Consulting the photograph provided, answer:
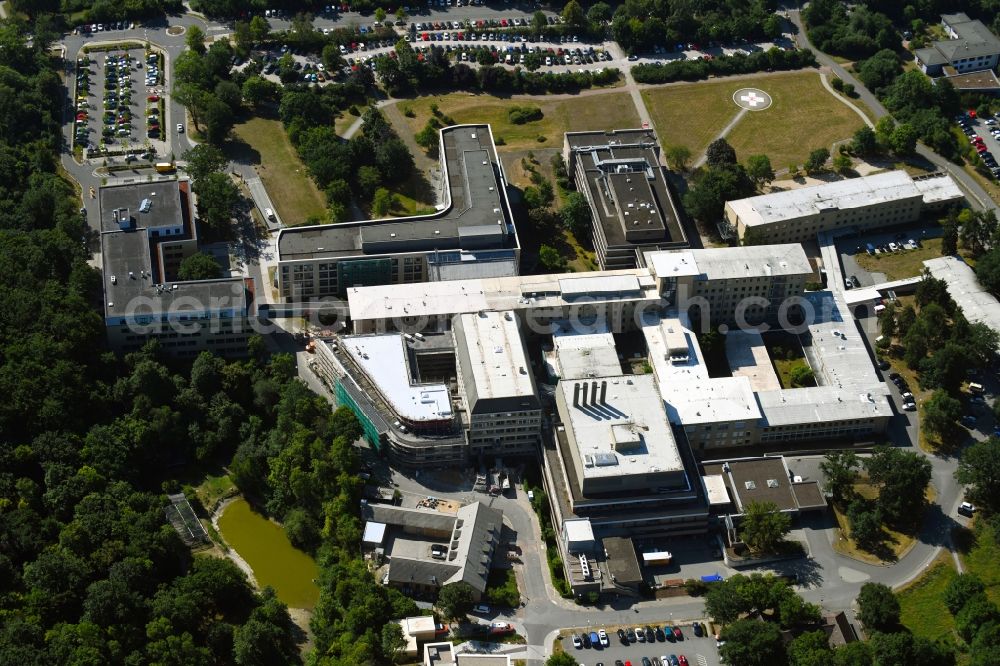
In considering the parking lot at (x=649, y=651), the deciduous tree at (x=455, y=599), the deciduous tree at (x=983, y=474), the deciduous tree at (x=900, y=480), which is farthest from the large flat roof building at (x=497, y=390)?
the deciduous tree at (x=983, y=474)

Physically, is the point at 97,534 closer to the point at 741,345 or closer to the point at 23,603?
the point at 23,603

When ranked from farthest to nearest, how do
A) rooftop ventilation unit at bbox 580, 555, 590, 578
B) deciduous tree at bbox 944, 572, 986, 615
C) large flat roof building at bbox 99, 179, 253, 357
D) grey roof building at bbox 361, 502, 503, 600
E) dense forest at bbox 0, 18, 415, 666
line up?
1. large flat roof building at bbox 99, 179, 253, 357
2. rooftop ventilation unit at bbox 580, 555, 590, 578
3. grey roof building at bbox 361, 502, 503, 600
4. deciduous tree at bbox 944, 572, 986, 615
5. dense forest at bbox 0, 18, 415, 666

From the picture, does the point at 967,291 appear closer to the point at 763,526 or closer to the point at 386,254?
the point at 763,526

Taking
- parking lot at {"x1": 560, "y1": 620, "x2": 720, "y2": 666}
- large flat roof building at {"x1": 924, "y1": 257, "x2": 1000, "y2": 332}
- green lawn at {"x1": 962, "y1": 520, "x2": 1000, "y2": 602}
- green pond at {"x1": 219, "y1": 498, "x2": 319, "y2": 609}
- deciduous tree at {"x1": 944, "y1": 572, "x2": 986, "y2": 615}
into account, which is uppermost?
large flat roof building at {"x1": 924, "y1": 257, "x2": 1000, "y2": 332}

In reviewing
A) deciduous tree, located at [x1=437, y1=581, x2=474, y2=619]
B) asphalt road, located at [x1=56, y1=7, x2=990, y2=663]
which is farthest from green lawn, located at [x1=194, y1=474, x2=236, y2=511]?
deciduous tree, located at [x1=437, y1=581, x2=474, y2=619]

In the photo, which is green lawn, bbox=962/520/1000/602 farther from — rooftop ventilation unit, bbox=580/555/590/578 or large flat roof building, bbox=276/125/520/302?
large flat roof building, bbox=276/125/520/302

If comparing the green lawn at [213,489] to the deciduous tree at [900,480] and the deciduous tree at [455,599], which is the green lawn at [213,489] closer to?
the deciduous tree at [455,599]

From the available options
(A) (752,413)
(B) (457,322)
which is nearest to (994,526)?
(A) (752,413)
